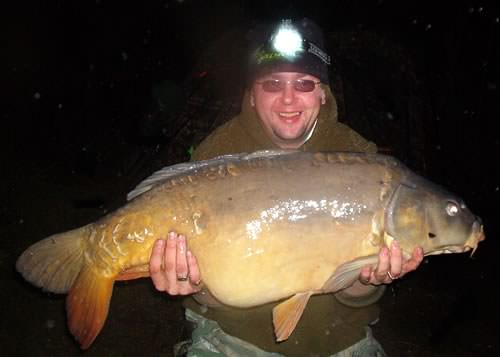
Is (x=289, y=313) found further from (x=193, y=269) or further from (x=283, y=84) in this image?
(x=283, y=84)

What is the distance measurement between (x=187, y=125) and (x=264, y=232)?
4.78 metres

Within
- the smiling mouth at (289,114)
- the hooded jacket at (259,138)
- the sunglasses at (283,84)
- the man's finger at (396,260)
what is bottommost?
the man's finger at (396,260)

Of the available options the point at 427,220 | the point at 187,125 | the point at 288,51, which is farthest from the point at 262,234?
the point at 187,125

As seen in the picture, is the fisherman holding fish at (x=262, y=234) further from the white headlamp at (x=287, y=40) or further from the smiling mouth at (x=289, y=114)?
the white headlamp at (x=287, y=40)

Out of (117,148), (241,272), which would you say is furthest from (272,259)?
(117,148)

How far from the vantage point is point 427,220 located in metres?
2.06

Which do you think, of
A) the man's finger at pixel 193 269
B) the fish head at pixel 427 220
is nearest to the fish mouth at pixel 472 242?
the fish head at pixel 427 220

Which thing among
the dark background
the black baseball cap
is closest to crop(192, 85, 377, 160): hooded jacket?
the black baseball cap

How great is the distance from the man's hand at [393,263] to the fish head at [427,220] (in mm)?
34

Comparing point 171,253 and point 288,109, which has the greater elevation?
point 288,109

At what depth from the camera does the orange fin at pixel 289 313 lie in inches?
80.9

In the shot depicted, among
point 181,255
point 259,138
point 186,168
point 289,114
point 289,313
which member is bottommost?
point 289,313

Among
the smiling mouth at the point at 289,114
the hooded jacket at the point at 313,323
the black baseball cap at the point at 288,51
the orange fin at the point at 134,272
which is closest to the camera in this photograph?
the orange fin at the point at 134,272

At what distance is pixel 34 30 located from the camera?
15875 millimetres
